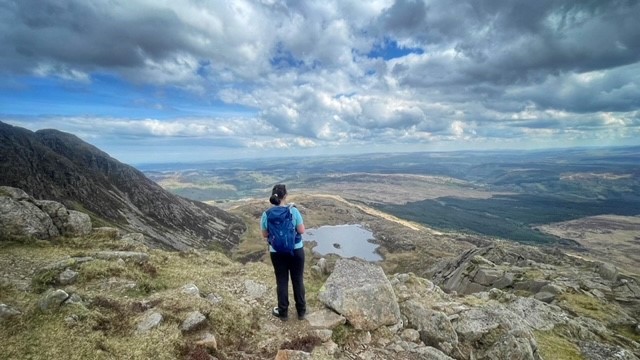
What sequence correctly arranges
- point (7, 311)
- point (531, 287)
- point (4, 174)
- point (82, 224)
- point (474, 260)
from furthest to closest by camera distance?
1. point (4, 174)
2. point (474, 260)
3. point (531, 287)
4. point (82, 224)
5. point (7, 311)

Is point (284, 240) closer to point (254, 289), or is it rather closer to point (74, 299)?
point (254, 289)

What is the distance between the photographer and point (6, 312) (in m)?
14.4

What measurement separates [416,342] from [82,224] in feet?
93.8

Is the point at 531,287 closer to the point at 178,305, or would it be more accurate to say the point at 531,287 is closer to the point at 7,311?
the point at 178,305

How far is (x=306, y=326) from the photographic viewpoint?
643 inches

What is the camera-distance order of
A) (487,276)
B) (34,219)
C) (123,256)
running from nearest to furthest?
(123,256) → (34,219) → (487,276)

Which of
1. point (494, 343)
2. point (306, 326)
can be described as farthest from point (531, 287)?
point (306, 326)

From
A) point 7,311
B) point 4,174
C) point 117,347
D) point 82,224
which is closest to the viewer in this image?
point 117,347

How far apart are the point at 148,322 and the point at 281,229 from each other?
6.78m

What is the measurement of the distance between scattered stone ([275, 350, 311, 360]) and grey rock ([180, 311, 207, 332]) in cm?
407

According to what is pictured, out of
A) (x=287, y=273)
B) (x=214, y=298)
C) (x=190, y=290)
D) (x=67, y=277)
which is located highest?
(x=287, y=273)

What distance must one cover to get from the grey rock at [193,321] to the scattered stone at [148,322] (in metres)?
1.10

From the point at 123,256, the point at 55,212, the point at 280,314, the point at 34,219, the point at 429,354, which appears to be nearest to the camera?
the point at 429,354

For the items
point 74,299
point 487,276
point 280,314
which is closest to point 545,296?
point 487,276
